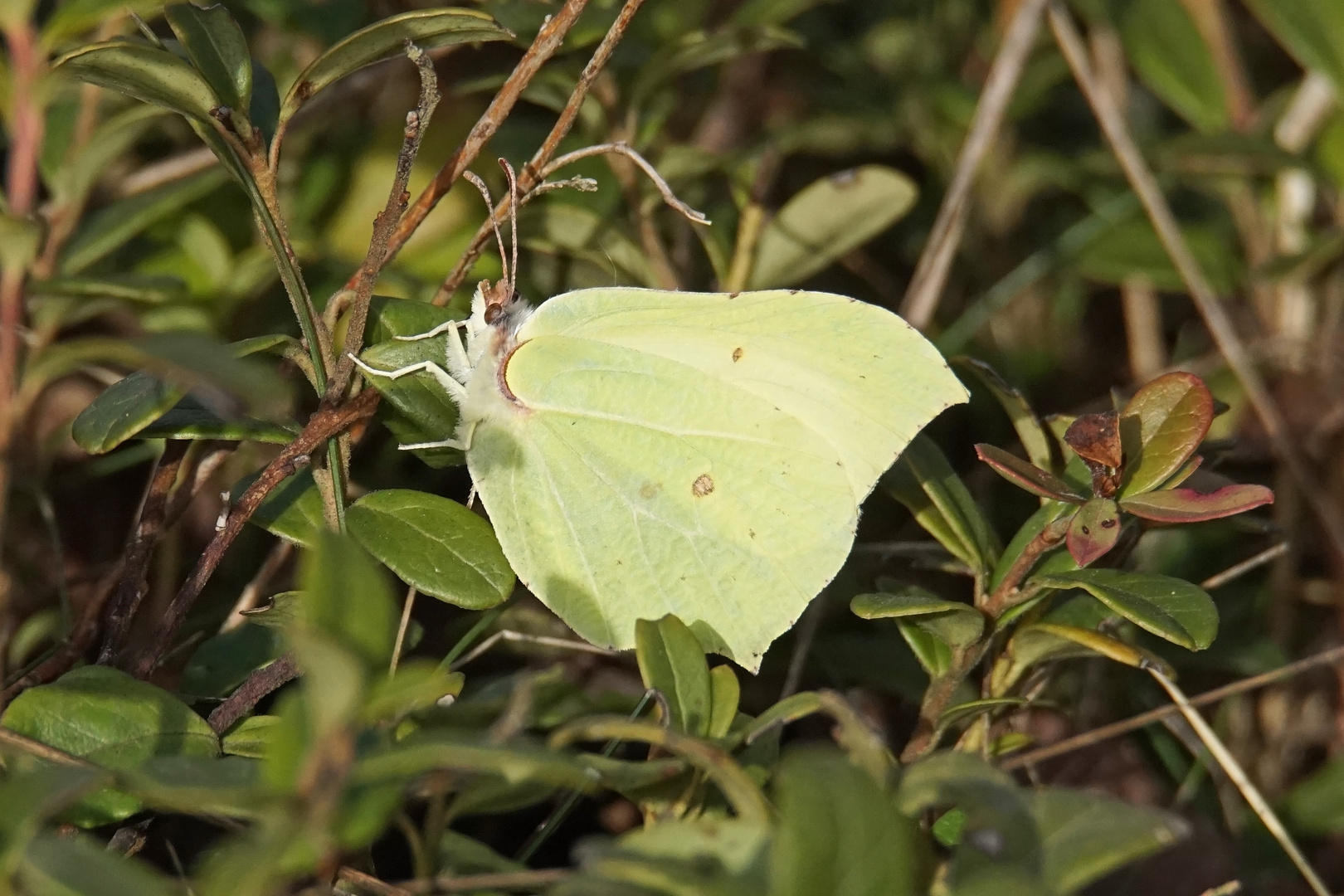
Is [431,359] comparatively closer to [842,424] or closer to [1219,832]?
[842,424]

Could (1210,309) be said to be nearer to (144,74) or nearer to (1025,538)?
(1025,538)

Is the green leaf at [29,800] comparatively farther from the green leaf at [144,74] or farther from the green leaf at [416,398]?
the green leaf at [144,74]

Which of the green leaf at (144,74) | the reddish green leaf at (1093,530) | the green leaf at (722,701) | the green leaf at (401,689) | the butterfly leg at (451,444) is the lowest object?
the green leaf at (722,701)

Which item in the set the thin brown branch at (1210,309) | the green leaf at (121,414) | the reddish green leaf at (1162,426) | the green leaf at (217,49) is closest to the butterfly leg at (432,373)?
the green leaf at (121,414)

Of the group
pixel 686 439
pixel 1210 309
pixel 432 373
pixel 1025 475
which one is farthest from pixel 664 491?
pixel 1210 309

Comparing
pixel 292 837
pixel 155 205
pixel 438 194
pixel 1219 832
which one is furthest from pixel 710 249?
pixel 292 837

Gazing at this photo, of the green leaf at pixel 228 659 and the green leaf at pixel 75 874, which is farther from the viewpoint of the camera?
the green leaf at pixel 228 659
